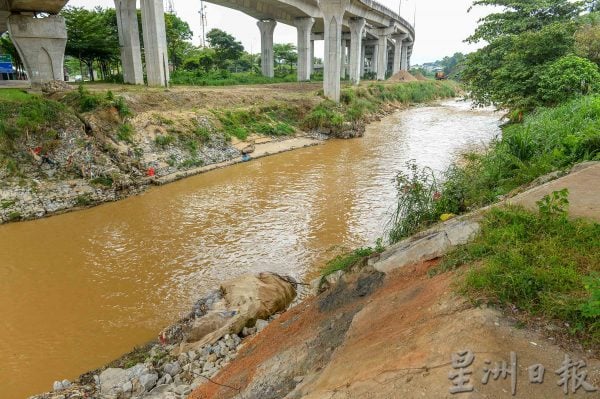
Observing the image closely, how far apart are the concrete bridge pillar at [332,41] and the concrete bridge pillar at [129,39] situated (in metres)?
12.4

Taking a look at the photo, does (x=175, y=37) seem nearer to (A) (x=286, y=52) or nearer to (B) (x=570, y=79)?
(A) (x=286, y=52)

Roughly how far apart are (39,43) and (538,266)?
78.6 feet

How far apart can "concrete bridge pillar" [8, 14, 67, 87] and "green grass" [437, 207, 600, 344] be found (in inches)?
875

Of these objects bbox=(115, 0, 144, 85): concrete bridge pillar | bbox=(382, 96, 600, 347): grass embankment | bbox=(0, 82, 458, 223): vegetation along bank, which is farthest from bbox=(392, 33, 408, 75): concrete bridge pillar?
bbox=(382, 96, 600, 347): grass embankment

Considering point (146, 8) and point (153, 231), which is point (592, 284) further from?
point (146, 8)

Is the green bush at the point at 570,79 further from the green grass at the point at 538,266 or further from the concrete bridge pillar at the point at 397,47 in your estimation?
the concrete bridge pillar at the point at 397,47

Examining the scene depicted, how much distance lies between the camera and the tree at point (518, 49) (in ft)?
49.0

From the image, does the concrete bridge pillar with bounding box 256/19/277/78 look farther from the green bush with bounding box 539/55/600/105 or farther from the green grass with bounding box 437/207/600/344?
the green grass with bounding box 437/207/600/344

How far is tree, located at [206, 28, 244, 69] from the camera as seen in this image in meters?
50.3

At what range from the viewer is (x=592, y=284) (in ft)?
9.89

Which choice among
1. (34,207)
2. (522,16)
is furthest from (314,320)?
(522,16)

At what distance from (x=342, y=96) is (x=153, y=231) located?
2214 cm

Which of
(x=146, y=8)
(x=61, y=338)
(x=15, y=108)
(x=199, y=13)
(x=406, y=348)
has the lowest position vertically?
(x=61, y=338)

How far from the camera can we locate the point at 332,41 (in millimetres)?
28391
